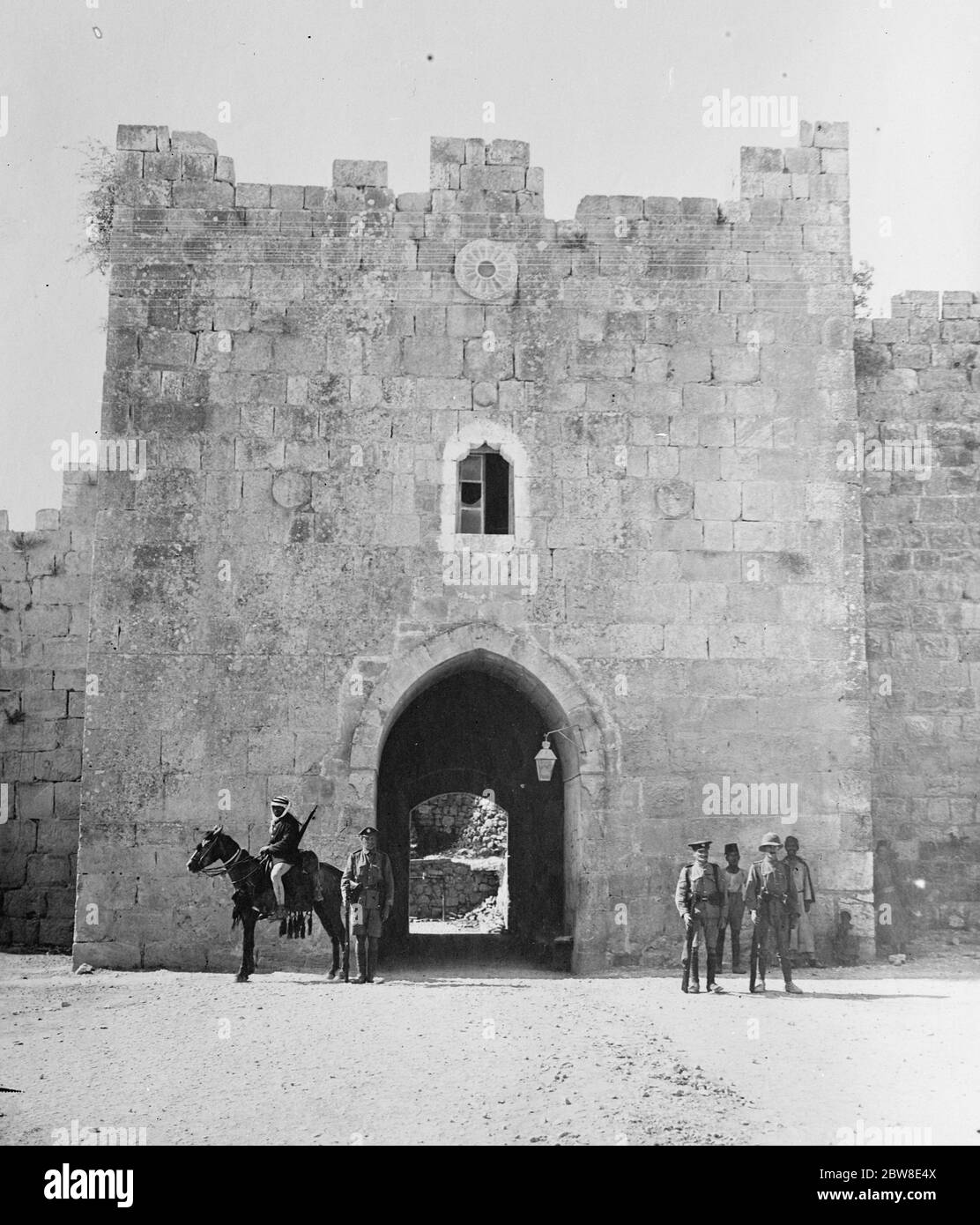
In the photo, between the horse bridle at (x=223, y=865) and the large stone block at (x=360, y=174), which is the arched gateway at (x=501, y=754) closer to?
the horse bridle at (x=223, y=865)

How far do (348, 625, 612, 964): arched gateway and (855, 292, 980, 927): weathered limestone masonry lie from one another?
286cm

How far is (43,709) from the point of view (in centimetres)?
1330

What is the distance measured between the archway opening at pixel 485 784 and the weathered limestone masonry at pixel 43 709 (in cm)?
334

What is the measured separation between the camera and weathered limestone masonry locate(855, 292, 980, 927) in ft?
39.1

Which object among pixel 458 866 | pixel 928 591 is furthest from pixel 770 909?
pixel 458 866

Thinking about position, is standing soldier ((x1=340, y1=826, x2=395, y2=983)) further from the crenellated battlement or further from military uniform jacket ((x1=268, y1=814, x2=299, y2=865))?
the crenellated battlement

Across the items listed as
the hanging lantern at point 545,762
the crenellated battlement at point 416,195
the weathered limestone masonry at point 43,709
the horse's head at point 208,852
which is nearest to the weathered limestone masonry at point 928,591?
the crenellated battlement at point 416,195

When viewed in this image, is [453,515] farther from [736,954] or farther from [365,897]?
[736,954]

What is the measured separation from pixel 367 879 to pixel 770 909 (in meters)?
3.05

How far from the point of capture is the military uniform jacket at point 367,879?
33.2ft

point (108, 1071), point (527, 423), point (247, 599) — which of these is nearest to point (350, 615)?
point (247, 599)

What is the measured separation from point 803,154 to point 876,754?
5.44 m

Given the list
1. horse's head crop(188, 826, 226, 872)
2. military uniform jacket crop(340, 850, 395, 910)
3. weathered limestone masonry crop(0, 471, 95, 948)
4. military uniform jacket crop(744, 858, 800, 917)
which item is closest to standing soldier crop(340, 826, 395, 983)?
military uniform jacket crop(340, 850, 395, 910)

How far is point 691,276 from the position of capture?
11.7 metres
